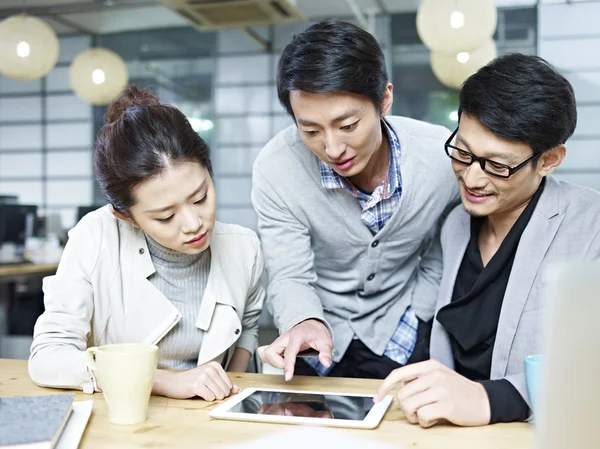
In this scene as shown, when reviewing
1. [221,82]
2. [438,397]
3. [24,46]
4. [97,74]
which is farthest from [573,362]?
[221,82]

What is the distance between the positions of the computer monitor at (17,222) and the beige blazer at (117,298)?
3.92 m

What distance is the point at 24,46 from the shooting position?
12.4 ft

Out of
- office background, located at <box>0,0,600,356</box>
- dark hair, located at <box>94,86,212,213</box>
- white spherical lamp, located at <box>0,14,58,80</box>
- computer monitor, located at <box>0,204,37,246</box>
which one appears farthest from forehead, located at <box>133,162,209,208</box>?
office background, located at <box>0,0,600,356</box>

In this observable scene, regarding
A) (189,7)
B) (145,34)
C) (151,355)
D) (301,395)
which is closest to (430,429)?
(301,395)

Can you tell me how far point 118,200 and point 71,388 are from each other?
399mm

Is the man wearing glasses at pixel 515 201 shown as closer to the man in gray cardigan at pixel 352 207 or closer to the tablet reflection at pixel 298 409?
the man in gray cardigan at pixel 352 207

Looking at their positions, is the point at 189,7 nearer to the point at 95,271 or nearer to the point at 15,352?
the point at 15,352

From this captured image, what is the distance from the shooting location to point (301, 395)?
1166 mm

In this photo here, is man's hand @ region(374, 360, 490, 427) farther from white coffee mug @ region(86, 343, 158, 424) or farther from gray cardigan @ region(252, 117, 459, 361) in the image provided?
gray cardigan @ region(252, 117, 459, 361)

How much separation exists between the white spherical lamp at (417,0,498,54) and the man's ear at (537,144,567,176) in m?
2.34

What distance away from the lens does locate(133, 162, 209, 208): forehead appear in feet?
4.44

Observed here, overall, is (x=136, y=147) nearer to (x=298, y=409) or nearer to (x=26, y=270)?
(x=298, y=409)

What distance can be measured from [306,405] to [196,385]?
0.21 metres

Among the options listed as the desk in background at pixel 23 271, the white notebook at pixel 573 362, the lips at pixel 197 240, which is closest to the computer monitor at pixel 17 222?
the desk in background at pixel 23 271
